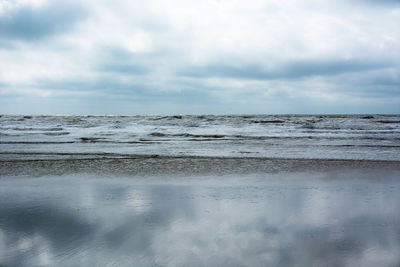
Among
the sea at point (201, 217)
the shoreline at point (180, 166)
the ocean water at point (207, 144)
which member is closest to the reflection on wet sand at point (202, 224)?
the sea at point (201, 217)

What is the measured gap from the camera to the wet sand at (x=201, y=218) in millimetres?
3074

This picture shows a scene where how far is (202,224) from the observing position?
3936mm

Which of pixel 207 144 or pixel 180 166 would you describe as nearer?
pixel 180 166

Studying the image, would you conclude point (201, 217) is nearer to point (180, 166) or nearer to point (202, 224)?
point (202, 224)

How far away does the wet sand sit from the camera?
307 centimetres

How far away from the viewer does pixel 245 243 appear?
3.35 m

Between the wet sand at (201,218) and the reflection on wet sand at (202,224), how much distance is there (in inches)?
0.5

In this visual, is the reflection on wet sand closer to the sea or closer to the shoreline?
the sea

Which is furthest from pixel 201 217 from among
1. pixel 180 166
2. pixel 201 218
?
pixel 180 166

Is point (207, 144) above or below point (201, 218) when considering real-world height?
above

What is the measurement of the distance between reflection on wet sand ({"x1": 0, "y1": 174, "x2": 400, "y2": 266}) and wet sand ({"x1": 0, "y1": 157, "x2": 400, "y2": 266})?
1cm

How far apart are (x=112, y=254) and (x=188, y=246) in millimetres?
822

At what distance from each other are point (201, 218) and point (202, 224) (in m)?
0.24

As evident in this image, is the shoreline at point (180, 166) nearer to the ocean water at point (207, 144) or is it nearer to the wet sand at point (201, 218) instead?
the wet sand at point (201, 218)
